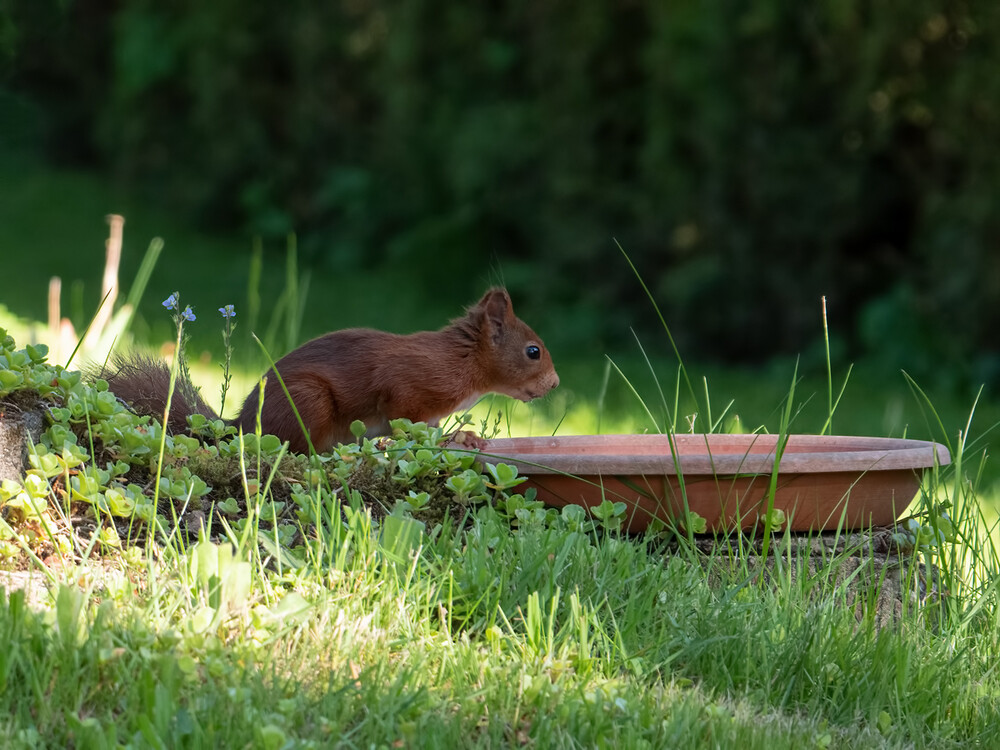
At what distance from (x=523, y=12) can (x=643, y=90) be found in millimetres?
1587

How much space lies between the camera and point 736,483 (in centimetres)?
255

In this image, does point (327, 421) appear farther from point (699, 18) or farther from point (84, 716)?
point (699, 18)

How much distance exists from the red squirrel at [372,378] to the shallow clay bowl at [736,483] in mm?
256

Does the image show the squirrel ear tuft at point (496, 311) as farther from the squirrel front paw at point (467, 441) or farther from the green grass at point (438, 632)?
the green grass at point (438, 632)

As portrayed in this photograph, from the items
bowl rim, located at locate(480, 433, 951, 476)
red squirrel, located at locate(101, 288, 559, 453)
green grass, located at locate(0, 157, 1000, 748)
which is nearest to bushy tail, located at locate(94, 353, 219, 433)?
red squirrel, located at locate(101, 288, 559, 453)

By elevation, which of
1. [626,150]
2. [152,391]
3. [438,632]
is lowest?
[438,632]

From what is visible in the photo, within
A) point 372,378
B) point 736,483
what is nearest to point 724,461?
→ point 736,483

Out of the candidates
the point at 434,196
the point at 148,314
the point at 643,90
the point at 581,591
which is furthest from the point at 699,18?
the point at 581,591

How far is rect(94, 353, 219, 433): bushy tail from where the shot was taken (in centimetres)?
283

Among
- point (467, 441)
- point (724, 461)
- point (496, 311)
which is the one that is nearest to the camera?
point (724, 461)

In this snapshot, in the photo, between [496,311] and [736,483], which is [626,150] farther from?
[736,483]

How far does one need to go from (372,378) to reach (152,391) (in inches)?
21.3

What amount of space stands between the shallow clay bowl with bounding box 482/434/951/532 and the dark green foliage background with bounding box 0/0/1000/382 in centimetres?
302

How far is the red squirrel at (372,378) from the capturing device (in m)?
2.86
